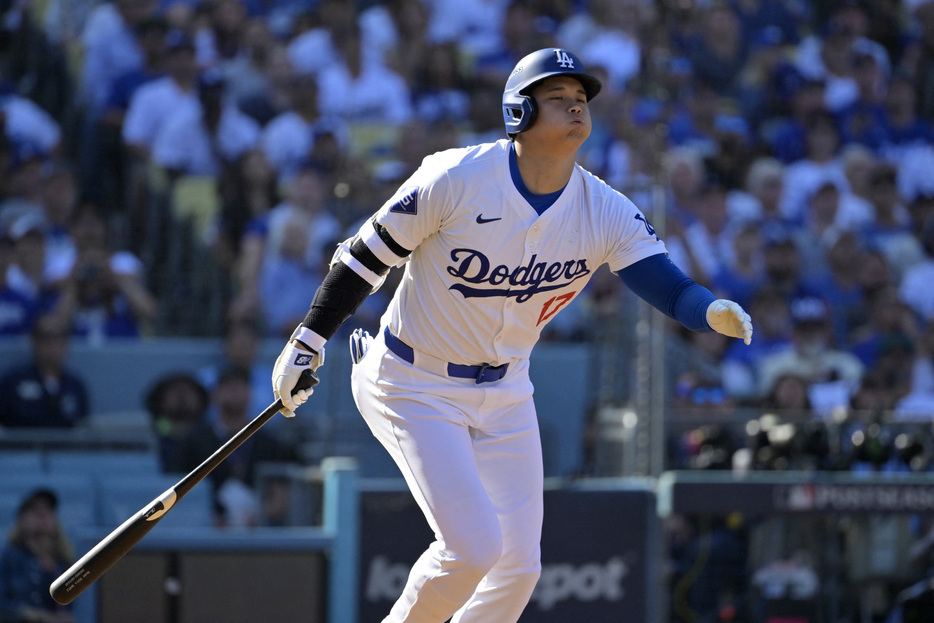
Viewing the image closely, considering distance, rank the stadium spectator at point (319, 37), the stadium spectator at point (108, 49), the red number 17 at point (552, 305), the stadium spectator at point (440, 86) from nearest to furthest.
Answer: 1. the red number 17 at point (552, 305)
2. the stadium spectator at point (108, 49)
3. the stadium spectator at point (440, 86)
4. the stadium spectator at point (319, 37)

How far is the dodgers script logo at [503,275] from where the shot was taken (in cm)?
384

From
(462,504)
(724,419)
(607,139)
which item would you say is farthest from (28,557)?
(607,139)

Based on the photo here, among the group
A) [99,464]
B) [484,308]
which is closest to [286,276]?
[99,464]

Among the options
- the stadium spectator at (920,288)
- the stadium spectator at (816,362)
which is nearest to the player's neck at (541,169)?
the stadium spectator at (816,362)

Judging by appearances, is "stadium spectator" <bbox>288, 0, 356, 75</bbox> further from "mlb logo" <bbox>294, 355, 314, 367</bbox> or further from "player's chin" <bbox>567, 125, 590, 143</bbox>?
"player's chin" <bbox>567, 125, 590, 143</bbox>

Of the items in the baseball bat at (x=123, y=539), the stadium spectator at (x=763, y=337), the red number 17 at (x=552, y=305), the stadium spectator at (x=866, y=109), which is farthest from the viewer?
the stadium spectator at (x=866, y=109)

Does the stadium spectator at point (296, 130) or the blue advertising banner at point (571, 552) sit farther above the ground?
the stadium spectator at point (296, 130)

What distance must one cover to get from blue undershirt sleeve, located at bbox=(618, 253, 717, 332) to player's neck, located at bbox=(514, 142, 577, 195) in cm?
42

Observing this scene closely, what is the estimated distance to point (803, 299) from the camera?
27.3 ft

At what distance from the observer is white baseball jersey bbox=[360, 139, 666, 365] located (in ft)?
12.5

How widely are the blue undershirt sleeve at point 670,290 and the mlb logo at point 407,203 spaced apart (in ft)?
2.58

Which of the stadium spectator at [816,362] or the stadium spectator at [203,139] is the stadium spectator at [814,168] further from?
the stadium spectator at [203,139]

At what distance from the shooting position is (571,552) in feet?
19.3

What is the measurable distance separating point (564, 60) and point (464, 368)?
1.02 metres
